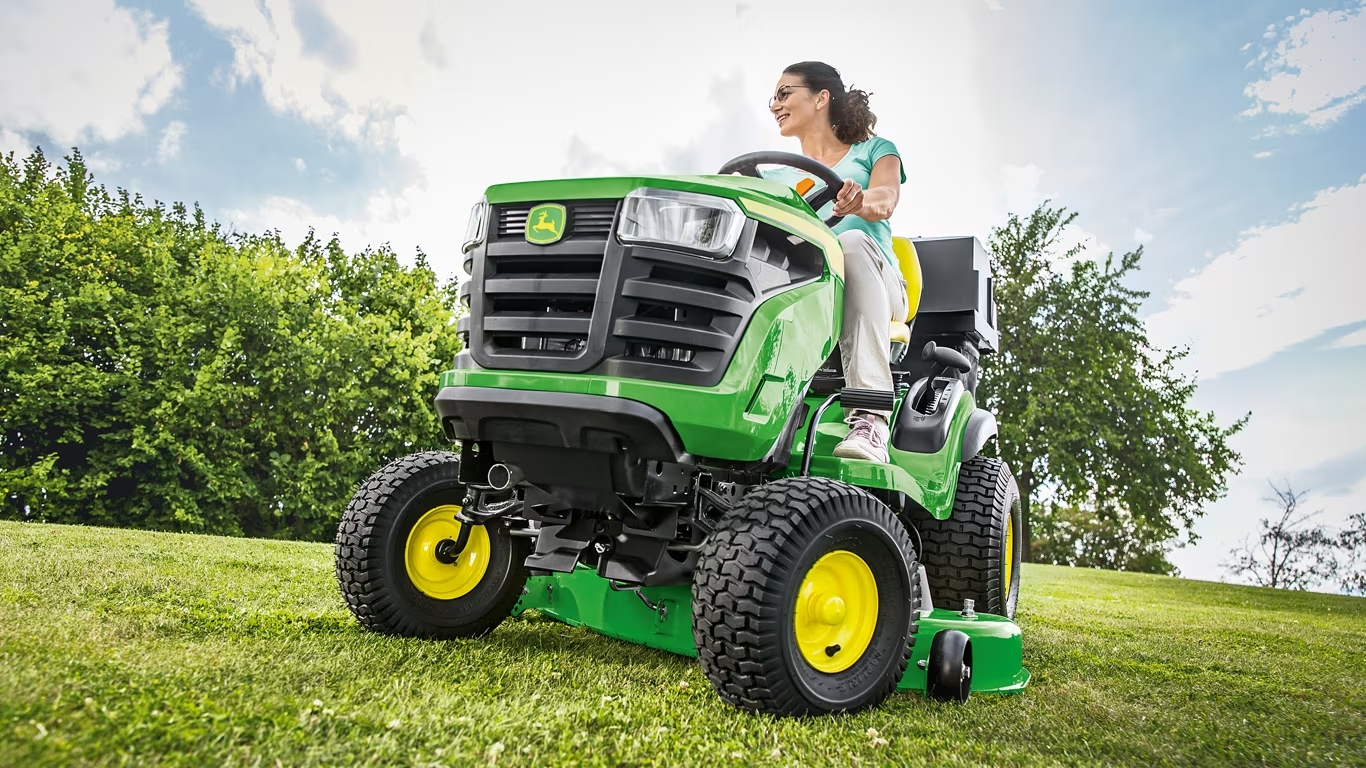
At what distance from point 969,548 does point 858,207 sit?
1.55 meters

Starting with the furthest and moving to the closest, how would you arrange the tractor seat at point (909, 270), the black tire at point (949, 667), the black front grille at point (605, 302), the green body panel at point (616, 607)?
the tractor seat at point (909, 270), the green body panel at point (616, 607), the black tire at point (949, 667), the black front grille at point (605, 302)

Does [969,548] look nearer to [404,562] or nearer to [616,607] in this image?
[616,607]

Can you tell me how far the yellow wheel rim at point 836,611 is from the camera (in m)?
2.70

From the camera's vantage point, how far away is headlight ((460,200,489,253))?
285 centimetres

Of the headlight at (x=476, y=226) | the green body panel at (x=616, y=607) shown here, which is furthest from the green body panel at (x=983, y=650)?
the headlight at (x=476, y=226)

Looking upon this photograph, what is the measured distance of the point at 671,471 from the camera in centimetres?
262

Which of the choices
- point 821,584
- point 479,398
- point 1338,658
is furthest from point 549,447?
point 1338,658

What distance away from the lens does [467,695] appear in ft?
8.00

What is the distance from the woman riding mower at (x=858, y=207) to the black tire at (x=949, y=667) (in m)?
0.63

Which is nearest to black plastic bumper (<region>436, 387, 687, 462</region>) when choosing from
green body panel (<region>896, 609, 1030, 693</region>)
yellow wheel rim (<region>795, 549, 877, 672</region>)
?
yellow wheel rim (<region>795, 549, 877, 672</region>)

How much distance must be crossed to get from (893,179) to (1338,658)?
423 cm

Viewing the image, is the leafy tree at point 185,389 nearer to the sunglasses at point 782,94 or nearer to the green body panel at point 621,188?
the sunglasses at point 782,94

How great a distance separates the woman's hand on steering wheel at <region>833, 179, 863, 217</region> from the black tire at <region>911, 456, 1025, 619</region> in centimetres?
132

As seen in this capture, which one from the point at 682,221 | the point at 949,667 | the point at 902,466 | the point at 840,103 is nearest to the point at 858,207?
the point at 840,103
